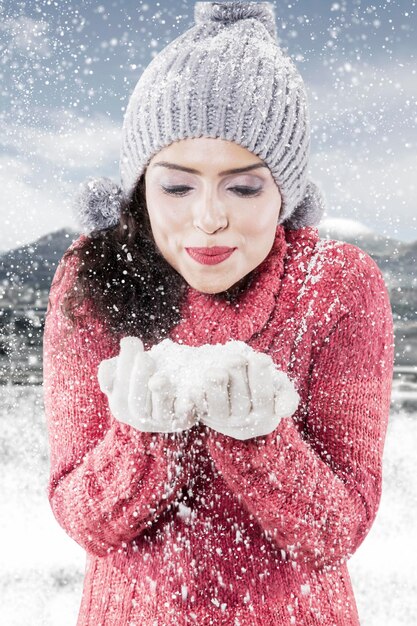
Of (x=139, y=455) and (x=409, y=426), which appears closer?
(x=139, y=455)

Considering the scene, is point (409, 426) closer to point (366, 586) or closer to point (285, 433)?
point (366, 586)

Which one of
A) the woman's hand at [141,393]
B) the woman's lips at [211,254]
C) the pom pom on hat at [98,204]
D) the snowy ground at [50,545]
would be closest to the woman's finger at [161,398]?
the woman's hand at [141,393]

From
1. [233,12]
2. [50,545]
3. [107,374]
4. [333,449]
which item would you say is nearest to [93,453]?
[107,374]

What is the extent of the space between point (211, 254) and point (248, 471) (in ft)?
0.77

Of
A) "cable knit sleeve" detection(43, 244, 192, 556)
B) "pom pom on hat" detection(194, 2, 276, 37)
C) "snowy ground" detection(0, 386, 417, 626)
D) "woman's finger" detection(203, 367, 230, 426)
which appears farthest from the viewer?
"snowy ground" detection(0, 386, 417, 626)

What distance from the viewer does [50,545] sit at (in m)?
1.67

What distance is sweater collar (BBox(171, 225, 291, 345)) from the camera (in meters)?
0.86

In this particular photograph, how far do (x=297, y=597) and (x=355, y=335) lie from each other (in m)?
0.31

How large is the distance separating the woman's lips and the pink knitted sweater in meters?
0.08

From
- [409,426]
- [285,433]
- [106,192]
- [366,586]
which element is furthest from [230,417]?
[409,426]

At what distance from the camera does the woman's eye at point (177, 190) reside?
0.80 meters

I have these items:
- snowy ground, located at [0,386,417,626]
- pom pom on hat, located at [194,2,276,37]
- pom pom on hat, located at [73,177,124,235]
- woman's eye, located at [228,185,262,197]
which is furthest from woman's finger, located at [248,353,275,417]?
snowy ground, located at [0,386,417,626]

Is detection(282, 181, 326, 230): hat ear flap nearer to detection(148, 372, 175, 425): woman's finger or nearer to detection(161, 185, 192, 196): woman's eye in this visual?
detection(161, 185, 192, 196): woman's eye

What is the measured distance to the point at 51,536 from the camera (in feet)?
5.54
